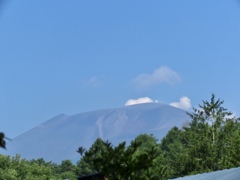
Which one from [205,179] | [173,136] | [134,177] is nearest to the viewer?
[134,177]

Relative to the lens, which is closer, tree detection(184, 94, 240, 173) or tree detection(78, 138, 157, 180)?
tree detection(78, 138, 157, 180)

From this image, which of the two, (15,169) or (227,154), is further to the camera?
(15,169)

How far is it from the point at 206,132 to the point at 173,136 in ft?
315

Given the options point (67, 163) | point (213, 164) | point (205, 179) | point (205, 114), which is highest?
point (67, 163)

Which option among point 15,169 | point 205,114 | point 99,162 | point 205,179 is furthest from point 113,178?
point 15,169

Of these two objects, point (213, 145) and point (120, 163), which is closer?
point (120, 163)

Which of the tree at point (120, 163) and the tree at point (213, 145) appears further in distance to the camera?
the tree at point (213, 145)

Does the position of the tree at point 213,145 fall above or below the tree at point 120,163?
above

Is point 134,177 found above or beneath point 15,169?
beneath

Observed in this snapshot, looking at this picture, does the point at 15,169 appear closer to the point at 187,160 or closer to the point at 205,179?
the point at 187,160

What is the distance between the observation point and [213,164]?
7800 centimetres

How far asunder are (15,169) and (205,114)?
37.2m

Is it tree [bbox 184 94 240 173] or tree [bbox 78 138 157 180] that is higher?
tree [bbox 184 94 240 173]

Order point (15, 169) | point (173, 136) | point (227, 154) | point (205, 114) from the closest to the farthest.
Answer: point (227, 154) < point (205, 114) < point (15, 169) < point (173, 136)
